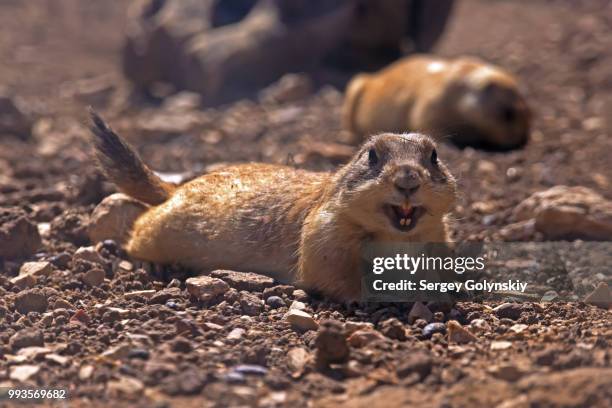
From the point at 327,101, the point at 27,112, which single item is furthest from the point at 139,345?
the point at 327,101

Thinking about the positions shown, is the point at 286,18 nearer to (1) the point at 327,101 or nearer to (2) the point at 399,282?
(1) the point at 327,101

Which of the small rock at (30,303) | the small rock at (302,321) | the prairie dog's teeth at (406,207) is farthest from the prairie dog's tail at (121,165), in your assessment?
the prairie dog's teeth at (406,207)

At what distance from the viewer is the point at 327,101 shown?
14766 millimetres

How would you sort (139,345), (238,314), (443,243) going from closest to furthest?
(139,345), (238,314), (443,243)

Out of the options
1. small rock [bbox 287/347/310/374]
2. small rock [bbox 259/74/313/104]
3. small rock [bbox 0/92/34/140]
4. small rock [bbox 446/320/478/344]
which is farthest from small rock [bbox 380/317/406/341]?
small rock [bbox 259/74/313/104]

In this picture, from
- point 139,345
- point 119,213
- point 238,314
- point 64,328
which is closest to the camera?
point 139,345

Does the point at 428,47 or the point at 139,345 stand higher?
the point at 428,47

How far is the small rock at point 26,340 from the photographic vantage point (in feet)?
17.6

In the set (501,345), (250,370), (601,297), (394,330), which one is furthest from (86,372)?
(601,297)

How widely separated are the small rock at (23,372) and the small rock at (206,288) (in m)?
1.42

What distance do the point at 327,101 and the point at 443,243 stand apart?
8411 mm

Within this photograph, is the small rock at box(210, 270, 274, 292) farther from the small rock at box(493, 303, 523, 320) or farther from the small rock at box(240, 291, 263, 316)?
the small rock at box(493, 303, 523, 320)

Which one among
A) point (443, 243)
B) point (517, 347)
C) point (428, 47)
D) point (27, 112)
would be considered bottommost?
point (517, 347)

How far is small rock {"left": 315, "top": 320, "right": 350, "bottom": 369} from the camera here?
5.00 meters
